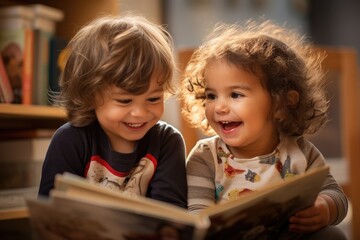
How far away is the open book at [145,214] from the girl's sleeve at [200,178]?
194 millimetres

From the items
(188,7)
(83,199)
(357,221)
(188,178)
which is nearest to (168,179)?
(188,178)

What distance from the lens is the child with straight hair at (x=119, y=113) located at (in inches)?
39.5

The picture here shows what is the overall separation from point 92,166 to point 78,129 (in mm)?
83

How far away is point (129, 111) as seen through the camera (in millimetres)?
1018

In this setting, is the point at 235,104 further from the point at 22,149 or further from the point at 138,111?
the point at 22,149

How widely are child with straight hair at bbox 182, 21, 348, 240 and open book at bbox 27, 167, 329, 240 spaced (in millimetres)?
191

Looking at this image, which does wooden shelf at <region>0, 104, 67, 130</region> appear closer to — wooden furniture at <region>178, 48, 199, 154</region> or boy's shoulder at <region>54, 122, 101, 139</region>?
boy's shoulder at <region>54, 122, 101, 139</region>

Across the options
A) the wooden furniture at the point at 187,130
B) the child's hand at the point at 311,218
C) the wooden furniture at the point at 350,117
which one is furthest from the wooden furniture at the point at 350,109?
the child's hand at the point at 311,218

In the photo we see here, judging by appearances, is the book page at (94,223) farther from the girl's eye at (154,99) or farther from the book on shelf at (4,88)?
the book on shelf at (4,88)

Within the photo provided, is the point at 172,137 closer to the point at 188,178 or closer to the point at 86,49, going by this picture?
the point at 188,178

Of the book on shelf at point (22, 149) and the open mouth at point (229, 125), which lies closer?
the open mouth at point (229, 125)

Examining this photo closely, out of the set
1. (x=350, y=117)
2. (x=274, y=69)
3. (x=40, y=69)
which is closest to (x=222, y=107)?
(x=274, y=69)

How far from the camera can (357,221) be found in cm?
190

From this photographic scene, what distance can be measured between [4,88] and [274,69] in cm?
87
